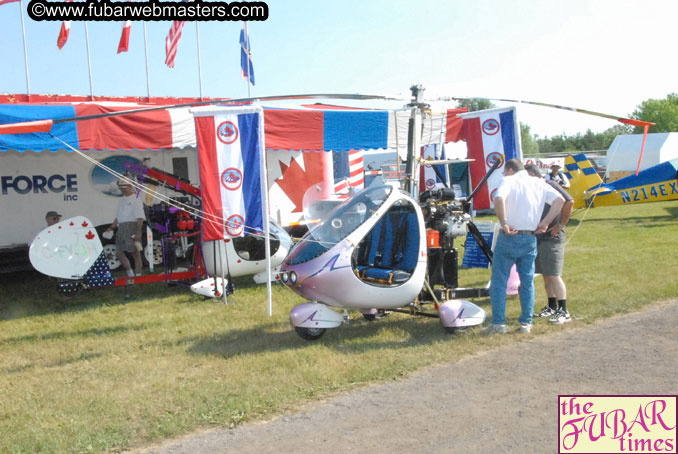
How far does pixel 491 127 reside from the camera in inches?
321

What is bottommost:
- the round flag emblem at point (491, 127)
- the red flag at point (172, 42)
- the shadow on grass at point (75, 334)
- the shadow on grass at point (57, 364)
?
the shadow on grass at point (75, 334)

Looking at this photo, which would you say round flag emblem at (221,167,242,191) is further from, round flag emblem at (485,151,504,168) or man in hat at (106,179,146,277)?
round flag emblem at (485,151,504,168)

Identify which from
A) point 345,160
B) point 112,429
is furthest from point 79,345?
point 345,160

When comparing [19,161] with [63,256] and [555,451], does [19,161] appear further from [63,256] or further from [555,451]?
[555,451]

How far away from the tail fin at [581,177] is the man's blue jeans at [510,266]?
12.4m

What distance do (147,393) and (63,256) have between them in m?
4.16

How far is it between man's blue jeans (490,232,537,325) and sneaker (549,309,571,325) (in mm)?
473

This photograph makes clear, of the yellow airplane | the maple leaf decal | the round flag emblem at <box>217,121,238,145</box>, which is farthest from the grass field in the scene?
the yellow airplane

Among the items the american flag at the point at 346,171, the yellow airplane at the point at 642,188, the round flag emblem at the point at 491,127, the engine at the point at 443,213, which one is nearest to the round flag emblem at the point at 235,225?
the engine at the point at 443,213

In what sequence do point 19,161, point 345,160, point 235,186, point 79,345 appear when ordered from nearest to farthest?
1. point 79,345
2. point 235,186
3. point 19,161
4. point 345,160

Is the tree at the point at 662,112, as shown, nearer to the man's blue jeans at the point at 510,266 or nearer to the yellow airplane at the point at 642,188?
the yellow airplane at the point at 642,188

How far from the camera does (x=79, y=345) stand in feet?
21.2

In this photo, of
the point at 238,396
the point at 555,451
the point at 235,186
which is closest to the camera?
the point at 555,451

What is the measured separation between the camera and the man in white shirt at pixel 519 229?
19.2 ft
